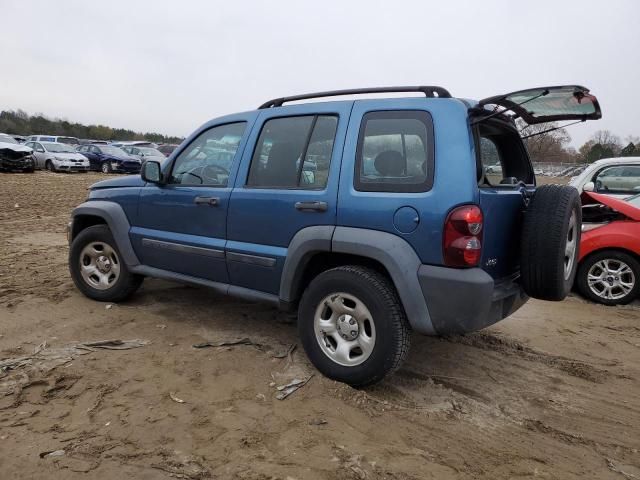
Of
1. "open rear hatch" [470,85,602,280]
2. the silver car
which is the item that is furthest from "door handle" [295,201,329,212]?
the silver car

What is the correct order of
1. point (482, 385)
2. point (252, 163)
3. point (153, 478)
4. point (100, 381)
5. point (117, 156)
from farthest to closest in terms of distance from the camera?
point (117, 156) → point (252, 163) → point (482, 385) → point (100, 381) → point (153, 478)

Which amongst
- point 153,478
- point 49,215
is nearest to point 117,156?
point 49,215

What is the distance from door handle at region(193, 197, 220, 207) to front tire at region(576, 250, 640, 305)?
4.20 m

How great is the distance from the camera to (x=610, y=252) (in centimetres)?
544

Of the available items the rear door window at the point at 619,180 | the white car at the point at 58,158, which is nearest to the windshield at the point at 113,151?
the white car at the point at 58,158

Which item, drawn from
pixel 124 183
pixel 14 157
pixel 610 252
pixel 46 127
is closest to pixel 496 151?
pixel 610 252

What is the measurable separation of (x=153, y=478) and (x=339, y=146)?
2.19m

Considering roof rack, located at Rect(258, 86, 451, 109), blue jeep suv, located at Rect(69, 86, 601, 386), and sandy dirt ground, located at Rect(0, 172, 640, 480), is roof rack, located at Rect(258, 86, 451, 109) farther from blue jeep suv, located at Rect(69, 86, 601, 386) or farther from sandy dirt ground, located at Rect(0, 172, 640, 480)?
sandy dirt ground, located at Rect(0, 172, 640, 480)

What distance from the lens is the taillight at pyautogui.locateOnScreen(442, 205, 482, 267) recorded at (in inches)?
109

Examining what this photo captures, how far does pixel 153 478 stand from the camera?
2289mm

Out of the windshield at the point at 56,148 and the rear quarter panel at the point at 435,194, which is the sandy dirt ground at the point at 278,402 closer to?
the rear quarter panel at the point at 435,194

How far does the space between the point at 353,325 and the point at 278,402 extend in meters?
0.67

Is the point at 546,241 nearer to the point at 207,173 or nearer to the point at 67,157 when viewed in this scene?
the point at 207,173

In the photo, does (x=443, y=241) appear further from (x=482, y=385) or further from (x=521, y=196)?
(x=482, y=385)
